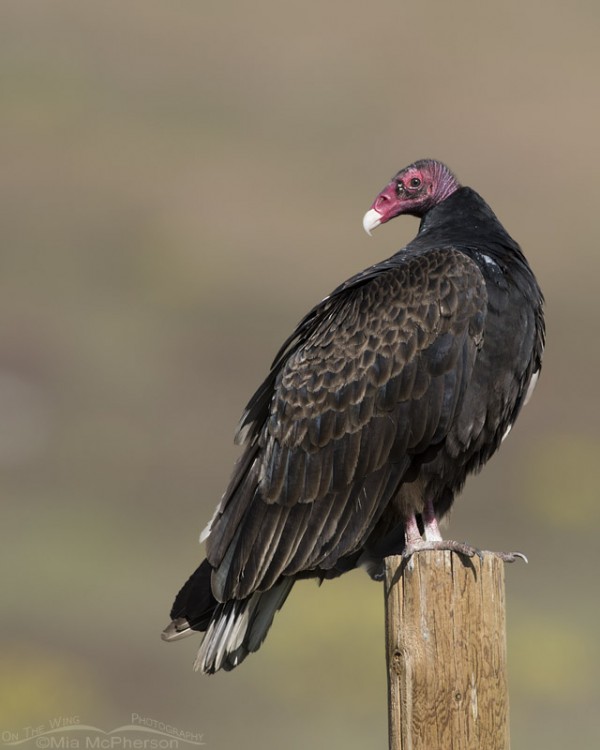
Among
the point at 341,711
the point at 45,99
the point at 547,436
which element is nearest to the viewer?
the point at 341,711

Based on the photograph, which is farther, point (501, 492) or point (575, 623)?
point (501, 492)

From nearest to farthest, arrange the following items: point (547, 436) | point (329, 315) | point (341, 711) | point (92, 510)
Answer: point (329, 315) → point (341, 711) → point (92, 510) → point (547, 436)

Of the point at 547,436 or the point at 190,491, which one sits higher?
the point at 547,436

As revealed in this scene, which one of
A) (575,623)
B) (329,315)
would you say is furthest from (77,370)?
(329,315)

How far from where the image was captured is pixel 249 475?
5.94m

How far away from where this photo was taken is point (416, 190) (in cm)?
680

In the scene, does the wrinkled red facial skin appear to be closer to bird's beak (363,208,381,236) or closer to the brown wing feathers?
bird's beak (363,208,381,236)

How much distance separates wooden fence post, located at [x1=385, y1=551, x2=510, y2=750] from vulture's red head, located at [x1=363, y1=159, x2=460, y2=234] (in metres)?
2.31

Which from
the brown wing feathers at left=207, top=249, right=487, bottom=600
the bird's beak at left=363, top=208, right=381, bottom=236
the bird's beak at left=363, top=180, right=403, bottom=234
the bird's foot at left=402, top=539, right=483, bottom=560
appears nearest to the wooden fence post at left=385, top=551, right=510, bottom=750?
the bird's foot at left=402, top=539, right=483, bottom=560

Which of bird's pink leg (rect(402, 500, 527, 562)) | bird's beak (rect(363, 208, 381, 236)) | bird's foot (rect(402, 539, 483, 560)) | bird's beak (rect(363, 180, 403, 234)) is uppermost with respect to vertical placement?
bird's beak (rect(363, 180, 403, 234))

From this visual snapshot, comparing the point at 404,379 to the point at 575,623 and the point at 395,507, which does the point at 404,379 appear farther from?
the point at 575,623

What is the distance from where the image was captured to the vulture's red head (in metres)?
6.75

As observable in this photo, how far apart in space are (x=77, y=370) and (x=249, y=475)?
46.6 ft

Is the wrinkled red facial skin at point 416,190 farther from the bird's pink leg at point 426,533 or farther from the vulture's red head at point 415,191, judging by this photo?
the bird's pink leg at point 426,533
